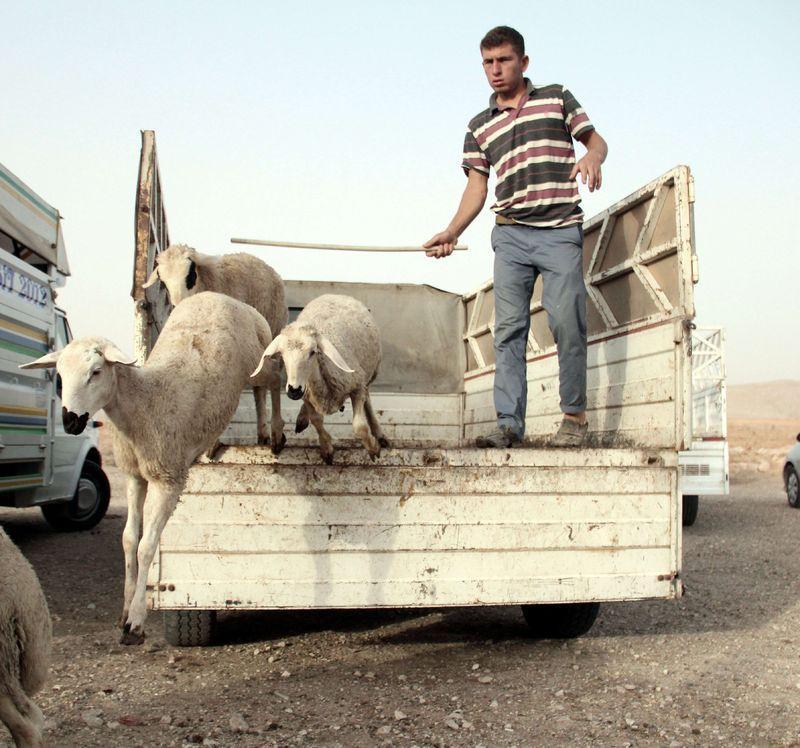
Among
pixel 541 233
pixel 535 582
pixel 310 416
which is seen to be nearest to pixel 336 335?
pixel 310 416

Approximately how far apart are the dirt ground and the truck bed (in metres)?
0.43

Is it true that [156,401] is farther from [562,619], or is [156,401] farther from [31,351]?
[31,351]

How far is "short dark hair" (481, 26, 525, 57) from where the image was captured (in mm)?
5180

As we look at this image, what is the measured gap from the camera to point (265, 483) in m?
4.27

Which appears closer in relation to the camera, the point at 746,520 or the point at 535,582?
the point at 535,582

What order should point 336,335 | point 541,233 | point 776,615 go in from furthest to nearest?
1. point 776,615
2. point 541,233
3. point 336,335

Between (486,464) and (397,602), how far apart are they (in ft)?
2.62

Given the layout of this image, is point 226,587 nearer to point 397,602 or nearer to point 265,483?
point 265,483

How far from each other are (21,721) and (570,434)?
316cm

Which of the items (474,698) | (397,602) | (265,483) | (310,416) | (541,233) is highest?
(541,233)

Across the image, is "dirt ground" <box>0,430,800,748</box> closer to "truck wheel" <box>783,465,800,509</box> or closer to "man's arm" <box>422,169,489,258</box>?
"man's arm" <box>422,169,489,258</box>

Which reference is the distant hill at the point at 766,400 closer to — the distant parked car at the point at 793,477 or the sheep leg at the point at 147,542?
the distant parked car at the point at 793,477

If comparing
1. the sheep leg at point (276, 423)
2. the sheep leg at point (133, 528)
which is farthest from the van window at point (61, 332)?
the sheep leg at point (133, 528)

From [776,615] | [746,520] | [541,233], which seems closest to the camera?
[541,233]
